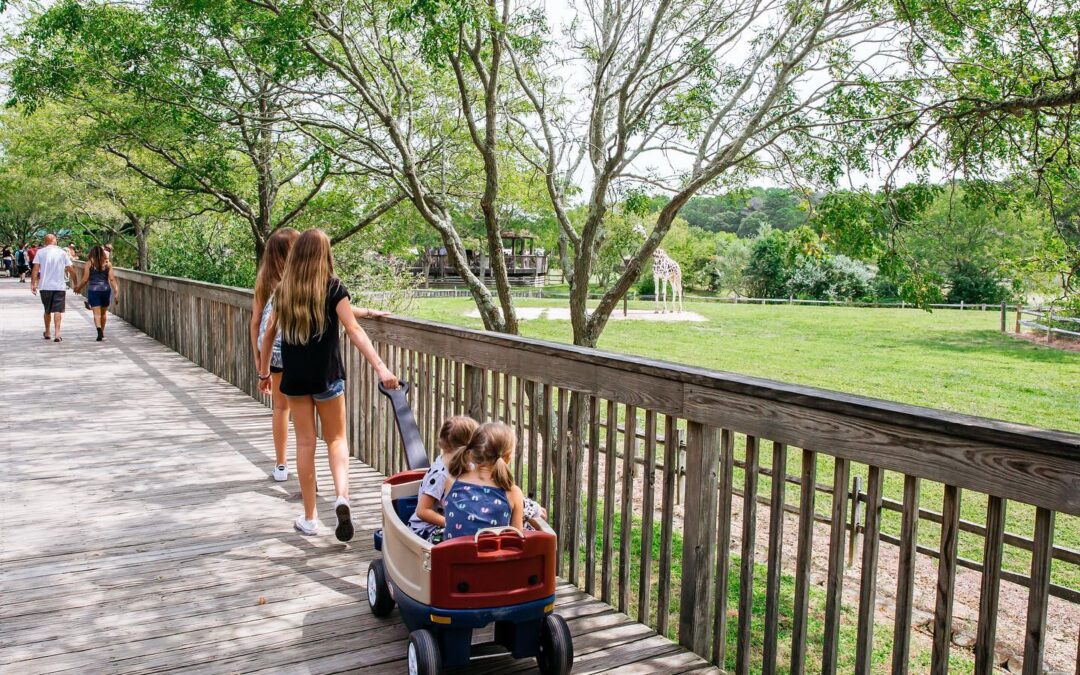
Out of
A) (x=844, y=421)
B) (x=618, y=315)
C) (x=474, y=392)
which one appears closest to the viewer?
(x=844, y=421)

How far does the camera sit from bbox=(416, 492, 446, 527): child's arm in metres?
3.00

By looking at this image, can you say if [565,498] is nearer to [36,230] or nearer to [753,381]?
[753,381]

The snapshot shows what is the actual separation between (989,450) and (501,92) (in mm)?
10371

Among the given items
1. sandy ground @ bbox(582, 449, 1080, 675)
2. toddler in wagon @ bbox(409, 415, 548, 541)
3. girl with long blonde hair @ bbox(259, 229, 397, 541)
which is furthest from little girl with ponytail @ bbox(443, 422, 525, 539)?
sandy ground @ bbox(582, 449, 1080, 675)

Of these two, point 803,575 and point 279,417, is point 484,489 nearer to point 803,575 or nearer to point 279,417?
point 803,575

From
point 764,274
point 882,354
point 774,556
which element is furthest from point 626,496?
point 764,274

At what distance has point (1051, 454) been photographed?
2.03 meters

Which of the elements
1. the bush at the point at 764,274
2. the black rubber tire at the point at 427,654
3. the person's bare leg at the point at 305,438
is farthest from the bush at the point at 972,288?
the black rubber tire at the point at 427,654

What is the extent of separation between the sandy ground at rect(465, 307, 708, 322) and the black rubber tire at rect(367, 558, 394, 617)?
28.5 metres

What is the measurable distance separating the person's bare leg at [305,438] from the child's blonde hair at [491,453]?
162 centimetres

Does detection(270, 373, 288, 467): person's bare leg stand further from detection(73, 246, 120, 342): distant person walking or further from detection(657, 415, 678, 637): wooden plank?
detection(73, 246, 120, 342): distant person walking

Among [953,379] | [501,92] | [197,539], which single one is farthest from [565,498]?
[953,379]

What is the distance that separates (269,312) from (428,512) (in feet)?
7.71

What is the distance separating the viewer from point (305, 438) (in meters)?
4.30
